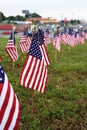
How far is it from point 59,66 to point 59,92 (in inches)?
203

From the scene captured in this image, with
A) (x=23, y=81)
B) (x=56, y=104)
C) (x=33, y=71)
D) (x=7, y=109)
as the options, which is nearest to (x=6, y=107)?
(x=7, y=109)

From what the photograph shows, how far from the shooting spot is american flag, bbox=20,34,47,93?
7.43 meters

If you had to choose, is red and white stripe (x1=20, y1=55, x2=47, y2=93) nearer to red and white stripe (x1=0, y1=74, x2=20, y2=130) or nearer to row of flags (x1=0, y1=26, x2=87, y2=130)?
row of flags (x1=0, y1=26, x2=87, y2=130)

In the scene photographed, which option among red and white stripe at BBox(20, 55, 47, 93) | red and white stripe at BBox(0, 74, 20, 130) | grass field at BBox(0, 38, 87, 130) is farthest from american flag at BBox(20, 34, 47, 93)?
red and white stripe at BBox(0, 74, 20, 130)

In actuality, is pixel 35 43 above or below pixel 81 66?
above

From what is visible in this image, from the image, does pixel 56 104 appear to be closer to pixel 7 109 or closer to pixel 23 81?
pixel 23 81

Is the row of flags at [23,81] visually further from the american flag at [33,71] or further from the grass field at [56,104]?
the grass field at [56,104]

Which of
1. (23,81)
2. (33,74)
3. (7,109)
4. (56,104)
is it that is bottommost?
(56,104)

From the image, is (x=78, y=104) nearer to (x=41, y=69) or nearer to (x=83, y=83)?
(x=41, y=69)

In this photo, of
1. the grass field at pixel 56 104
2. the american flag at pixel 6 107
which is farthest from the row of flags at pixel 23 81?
the grass field at pixel 56 104

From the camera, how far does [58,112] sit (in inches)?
315

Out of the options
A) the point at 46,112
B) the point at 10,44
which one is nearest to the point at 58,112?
the point at 46,112

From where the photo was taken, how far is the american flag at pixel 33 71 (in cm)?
743

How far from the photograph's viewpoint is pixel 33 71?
7531mm
